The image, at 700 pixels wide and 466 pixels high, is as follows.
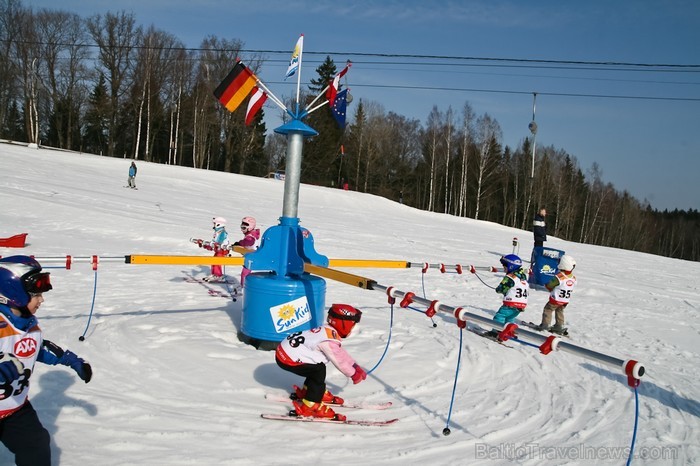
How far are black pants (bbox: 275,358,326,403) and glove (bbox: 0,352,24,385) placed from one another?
2352 millimetres

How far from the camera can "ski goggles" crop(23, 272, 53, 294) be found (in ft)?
11.0

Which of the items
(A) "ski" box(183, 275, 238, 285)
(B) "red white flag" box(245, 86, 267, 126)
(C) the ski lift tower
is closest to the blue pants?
(C) the ski lift tower

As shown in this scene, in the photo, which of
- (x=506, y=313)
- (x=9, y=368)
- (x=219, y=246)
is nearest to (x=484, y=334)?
(x=506, y=313)

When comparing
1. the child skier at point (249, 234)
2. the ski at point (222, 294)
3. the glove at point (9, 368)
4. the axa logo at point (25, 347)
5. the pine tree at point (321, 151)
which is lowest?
the ski at point (222, 294)

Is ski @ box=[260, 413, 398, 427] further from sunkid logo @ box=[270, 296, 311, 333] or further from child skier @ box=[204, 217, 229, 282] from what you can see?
child skier @ box=[204, 217, 229, 282]

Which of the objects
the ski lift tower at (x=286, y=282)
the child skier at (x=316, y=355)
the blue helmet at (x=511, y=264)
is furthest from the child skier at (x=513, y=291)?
the child skier at (x=316, y=355)

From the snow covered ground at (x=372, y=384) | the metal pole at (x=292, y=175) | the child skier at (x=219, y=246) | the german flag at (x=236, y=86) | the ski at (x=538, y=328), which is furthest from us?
the child skier at (x=219, y=246)

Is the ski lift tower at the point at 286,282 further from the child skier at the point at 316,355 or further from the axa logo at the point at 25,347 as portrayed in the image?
the axa logo at the point at 25,347

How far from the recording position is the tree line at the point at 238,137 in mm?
53812

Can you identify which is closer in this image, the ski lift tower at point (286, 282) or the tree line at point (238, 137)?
the ski lift tower at point (286, 282)

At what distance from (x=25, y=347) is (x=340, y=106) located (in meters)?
6.36

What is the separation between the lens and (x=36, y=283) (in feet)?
11.1

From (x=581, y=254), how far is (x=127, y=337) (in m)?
25.3

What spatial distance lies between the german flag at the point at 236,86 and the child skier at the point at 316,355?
4429mm
